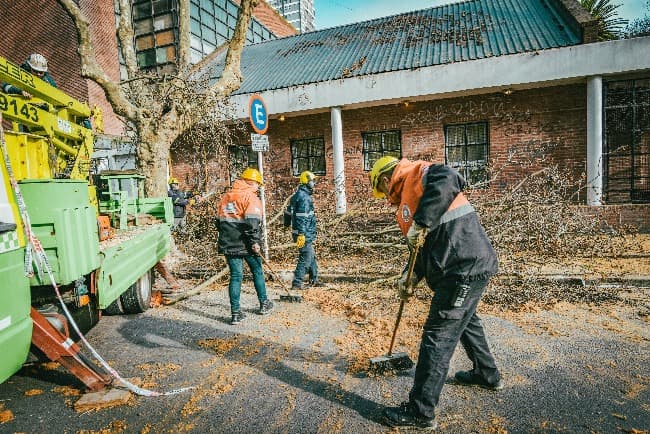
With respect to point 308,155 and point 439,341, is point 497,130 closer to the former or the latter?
point 308,155

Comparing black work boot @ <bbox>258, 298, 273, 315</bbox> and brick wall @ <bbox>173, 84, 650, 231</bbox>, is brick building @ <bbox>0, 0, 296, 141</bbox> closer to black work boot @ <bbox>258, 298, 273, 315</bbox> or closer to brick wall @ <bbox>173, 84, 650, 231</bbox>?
brick wall @ <bbox>173, 84, 650, 231</bbox>

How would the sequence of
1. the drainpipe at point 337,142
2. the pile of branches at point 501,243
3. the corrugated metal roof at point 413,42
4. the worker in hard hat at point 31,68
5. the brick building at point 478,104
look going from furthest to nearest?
the drainpipe at point 337,142 → the corrugated metal roof at point 413,42 → the brick building at point 478,104 → the pile of branches at point 501,243 → the worker in hard hat at point 31,68

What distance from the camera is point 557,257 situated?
6.36 meters

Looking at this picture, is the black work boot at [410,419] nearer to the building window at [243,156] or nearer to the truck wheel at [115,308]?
the truck wheel at [115,308]

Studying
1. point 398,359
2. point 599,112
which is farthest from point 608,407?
point 599,112

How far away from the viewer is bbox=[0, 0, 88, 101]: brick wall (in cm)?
1708

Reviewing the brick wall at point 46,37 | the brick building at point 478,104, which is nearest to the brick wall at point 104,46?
the brick wall at point 46,37

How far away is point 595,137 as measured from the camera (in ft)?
29.9

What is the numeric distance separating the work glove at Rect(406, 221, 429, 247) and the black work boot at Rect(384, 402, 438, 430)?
1.13 m

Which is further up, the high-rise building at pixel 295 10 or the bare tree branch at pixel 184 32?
the high-rise building at pixel 295 10

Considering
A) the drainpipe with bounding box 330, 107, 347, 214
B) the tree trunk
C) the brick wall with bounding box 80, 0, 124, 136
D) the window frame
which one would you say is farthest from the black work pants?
the brick wall with bounding box 80, 0, 124, 136

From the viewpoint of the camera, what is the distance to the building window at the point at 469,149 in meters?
10.5

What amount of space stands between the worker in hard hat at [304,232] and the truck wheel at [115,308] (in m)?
2.52

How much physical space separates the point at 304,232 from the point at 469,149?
636 centimetres
